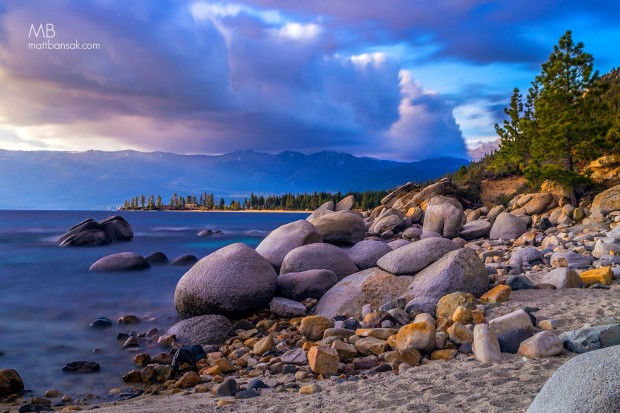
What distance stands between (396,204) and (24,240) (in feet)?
109

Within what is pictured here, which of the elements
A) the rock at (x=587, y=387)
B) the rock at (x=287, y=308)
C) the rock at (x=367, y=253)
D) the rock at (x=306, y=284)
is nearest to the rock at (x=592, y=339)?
the rock at (x=587, y=387)

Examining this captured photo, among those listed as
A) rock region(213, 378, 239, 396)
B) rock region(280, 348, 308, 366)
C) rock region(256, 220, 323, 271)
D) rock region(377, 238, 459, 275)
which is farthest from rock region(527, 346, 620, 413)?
rock region(256, 220, 323, 271)

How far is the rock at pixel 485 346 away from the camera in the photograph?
257 inches

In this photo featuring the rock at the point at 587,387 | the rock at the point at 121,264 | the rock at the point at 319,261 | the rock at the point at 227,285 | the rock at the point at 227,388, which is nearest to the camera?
the rock at the point at 587,387

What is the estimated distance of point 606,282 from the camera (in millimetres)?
10539

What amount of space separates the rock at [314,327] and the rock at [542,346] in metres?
3.85

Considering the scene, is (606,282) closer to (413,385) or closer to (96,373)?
(413,385)

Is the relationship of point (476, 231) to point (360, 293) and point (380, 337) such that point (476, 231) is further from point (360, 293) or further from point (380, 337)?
point (380, 337)

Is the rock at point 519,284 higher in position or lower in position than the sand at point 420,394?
higher

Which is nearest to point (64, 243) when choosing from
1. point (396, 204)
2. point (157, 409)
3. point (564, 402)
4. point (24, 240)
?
point (24, 240)

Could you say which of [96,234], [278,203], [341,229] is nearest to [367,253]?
[341,229]

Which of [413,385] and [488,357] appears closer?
[413,385]

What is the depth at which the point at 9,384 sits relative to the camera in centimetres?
761

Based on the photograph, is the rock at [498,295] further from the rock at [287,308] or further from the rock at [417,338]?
the rock at [287,308]
